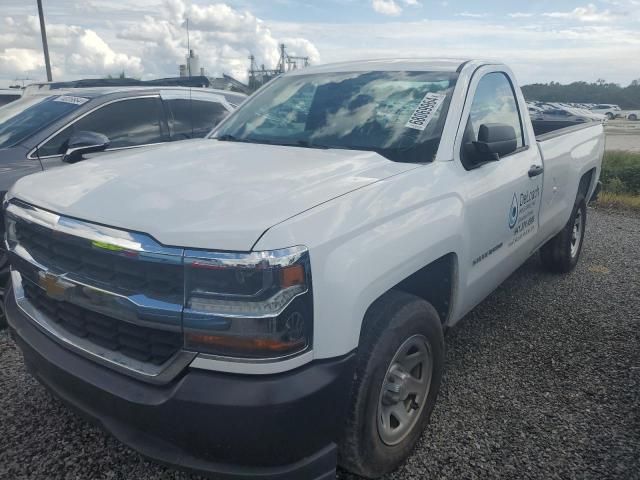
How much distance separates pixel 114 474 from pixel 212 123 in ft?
13.4

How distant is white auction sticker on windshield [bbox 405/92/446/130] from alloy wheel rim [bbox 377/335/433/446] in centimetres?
116

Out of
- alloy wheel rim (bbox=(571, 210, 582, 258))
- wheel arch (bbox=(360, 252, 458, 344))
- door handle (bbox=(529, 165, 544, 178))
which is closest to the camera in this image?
wheel arch (bbox=(360, 252, 458, 344))

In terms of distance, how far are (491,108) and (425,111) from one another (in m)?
0.77

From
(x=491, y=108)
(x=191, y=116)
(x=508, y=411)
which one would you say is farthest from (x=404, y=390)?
(x=191, y=116)

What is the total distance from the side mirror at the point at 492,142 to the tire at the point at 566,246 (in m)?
2.38

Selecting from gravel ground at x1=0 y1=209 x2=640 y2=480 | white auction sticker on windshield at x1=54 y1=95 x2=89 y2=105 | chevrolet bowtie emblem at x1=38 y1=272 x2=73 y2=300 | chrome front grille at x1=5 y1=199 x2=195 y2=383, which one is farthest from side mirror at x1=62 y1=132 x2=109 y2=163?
chevrolet bowtie emblem at x1=38 y1=272 x2=73 y2=300

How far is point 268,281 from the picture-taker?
65.1 inches

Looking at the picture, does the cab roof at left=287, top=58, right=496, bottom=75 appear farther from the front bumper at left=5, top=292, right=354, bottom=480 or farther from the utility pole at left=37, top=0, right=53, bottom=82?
the utility pole at left=37, top=0, right=53, bottom=82

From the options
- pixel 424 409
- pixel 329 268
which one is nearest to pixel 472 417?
pixel 424 409

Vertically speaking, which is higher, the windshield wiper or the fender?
the windshield wiper

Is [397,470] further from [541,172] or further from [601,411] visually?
[541,172]

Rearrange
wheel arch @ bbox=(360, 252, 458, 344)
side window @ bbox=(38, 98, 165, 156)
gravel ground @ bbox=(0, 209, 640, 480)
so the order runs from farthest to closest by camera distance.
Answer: side window @ bbox=(38, 98, 165, 156) → wheel arch @ bbox=(360, 252, 458, 344) → gravel ground @ bbox=(0, 209, 640, 480)

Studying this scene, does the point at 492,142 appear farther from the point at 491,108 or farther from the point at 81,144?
the point at 81,144

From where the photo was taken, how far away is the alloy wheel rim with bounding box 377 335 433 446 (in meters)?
2.24
